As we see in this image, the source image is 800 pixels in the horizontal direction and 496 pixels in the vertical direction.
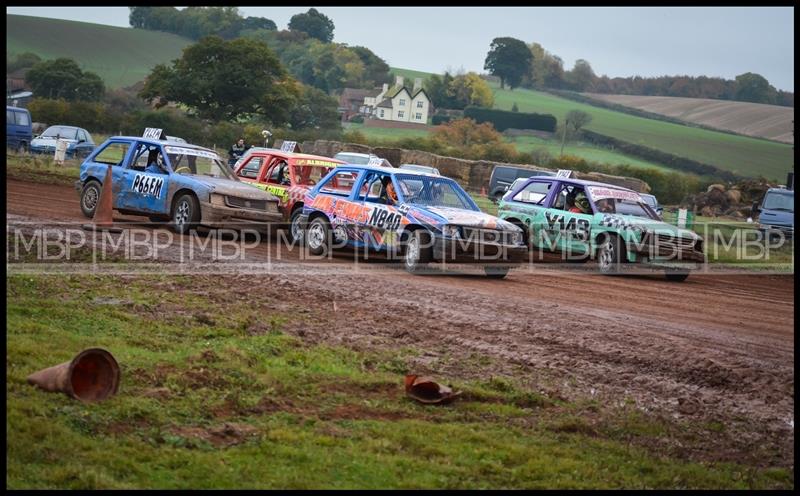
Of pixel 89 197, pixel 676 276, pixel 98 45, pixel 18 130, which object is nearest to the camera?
pixel 676 276

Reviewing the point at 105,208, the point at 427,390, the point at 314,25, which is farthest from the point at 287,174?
the point at 314,25

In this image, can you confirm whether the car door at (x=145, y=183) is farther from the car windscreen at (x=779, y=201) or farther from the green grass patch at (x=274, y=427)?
the car windscreen at (x=779, y=201)

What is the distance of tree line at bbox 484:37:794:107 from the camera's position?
92.7 meters

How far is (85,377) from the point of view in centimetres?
785

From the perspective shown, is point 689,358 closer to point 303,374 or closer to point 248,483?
point 303,374

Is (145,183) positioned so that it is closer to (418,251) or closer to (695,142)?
(418,251)

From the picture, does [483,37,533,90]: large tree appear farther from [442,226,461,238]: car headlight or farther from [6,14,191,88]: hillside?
[442,226,461,238]: car headlight

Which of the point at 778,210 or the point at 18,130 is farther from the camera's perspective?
the point at 18,130

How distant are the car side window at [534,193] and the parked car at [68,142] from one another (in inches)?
806

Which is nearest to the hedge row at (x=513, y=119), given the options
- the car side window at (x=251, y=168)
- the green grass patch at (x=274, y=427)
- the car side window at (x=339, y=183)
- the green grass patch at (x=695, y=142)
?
the green grass patch at (x=695, y=142)

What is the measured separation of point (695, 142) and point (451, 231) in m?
61.3

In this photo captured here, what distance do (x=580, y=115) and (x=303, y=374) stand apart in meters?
73.7

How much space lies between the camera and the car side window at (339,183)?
16359 millimetres

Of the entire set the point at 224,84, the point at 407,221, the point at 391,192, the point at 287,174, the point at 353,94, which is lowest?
the point at 407,221
